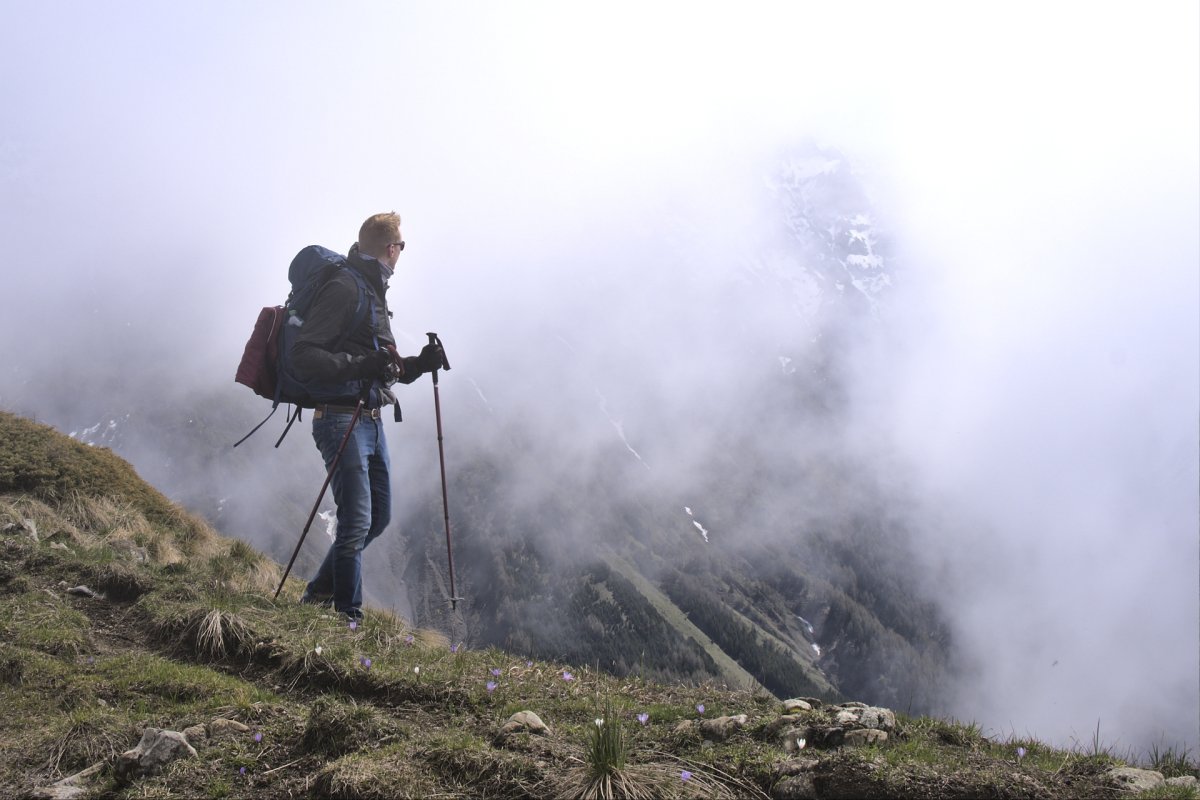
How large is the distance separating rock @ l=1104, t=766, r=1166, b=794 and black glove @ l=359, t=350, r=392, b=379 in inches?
259

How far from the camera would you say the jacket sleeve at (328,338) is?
25.0 feet

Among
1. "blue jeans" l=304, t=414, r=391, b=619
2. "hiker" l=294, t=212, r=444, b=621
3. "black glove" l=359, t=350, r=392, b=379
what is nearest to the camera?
"hiker" l=294, t=212, r=444, b=621

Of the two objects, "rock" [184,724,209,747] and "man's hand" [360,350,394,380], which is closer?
"rock" [184,724,209,747]

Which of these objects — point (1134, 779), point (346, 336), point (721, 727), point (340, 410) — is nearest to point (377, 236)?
point (346, 336)

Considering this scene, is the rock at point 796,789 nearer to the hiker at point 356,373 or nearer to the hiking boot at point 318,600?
the hiker at point 356,373

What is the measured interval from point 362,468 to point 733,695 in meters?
4.25

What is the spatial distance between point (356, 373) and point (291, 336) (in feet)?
2.81

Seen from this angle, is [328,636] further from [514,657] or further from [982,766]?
[982,766]

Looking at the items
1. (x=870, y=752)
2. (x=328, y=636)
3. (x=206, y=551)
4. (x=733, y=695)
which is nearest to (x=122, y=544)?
(x=206, y=551)

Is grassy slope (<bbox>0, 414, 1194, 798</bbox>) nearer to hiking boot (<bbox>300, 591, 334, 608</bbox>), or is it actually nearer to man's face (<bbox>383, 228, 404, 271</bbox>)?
hiking boot (<bbox>300, 591, 334, 608</bbox>)

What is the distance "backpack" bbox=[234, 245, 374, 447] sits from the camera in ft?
26.4

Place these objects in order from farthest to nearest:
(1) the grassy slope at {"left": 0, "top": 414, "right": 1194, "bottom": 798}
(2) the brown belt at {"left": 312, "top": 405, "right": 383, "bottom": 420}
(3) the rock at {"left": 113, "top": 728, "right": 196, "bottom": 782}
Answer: (2) the brown belt at {"left": 312, "top": 405, "right": 383, "bottom": 420}, (3) the rock at {"left": 113, "top": 728, "right": 196, "bottom": 782}, (1) the grassy slope at {"left": 0, "top": 414, "right": 1194, "bottom": 798}

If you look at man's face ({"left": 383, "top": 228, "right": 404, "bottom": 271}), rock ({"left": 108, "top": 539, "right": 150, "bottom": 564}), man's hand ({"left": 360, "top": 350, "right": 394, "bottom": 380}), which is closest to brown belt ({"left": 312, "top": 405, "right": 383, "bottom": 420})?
man's hand ({"left": 360, "top": 350, "right": 394, "bottom": 380})

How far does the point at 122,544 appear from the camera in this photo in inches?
448
